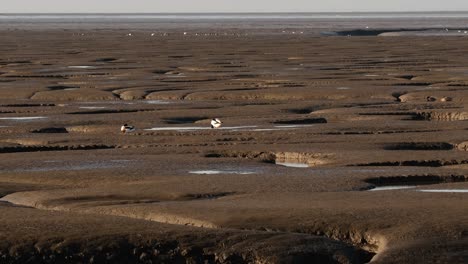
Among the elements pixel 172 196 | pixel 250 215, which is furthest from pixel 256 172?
pixel 250 215

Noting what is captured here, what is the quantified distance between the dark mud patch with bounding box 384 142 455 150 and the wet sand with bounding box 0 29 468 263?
0.07 feet

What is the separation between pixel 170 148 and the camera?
11992 millimetres

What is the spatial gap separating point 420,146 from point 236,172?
2.60 meters

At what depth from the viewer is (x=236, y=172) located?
33.8ft

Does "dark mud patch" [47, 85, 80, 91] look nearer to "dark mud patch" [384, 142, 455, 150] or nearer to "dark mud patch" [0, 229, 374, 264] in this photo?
"dark mud patch" [384, 142, 455, 150]

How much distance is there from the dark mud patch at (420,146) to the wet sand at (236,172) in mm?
21

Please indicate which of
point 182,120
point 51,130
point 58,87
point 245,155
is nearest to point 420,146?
point 245,155

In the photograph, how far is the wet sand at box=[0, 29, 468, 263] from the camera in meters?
6.99

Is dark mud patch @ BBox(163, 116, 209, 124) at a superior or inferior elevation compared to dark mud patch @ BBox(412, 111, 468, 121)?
inferior

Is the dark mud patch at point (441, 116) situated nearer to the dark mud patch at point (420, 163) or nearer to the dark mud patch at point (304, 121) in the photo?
the dark mud patch at point (304, 121)

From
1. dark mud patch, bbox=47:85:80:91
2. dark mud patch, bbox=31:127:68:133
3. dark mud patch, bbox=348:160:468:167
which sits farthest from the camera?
dark mud patch, bbox=47:85:80:91

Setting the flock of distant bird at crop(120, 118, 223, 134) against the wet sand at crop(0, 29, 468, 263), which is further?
the flock of distant bird at crop(120, 118, 223, 134)

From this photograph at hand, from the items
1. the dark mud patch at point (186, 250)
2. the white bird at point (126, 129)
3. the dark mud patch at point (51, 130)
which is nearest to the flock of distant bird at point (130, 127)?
the white bird at point (126, 129)

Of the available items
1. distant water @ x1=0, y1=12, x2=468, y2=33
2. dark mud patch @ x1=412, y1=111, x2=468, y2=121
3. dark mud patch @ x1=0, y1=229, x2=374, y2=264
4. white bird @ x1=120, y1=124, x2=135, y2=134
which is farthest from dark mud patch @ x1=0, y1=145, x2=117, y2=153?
distant water @ x1=0, y1=12, x2=468, y2=33
